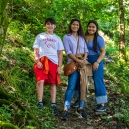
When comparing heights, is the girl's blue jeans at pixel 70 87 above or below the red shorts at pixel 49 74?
below

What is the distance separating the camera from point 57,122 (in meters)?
4.90

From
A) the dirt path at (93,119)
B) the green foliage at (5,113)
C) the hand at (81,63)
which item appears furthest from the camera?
the hand at (81,63)

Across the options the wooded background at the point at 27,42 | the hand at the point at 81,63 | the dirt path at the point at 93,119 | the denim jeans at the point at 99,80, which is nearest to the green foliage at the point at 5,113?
the wooded background at the point at 27,42

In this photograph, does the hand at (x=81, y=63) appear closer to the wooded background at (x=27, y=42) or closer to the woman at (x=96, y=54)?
the woman at (x=96, y=54)

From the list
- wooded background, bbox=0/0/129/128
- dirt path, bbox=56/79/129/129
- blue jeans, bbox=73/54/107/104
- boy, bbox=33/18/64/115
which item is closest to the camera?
wooded background, bbox=0/0/129/128

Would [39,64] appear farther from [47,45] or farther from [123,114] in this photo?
[123,114]

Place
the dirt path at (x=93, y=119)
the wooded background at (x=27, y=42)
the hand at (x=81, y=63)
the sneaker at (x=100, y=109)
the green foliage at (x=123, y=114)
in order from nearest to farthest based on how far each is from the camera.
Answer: the wooded background at (x=27, y=42), the dirt path at (x=93, y=119), the hand at (x=81, y=63), the green foliage at (x=123, y=114), the sneaker at (x=100, y=109)

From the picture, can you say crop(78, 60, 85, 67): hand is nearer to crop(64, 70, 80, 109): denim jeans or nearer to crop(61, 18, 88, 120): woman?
crop(61, 18, 88, 120): woman

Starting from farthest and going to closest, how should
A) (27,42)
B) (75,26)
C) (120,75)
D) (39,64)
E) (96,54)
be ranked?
(120,75) → (27,42) → (96,54) → (75,26) → (39,64)

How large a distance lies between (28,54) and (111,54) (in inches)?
319

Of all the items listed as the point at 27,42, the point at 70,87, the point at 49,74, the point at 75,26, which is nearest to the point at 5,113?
the point at 49,74

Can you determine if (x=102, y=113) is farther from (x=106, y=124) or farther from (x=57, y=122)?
(x=57, y=122)

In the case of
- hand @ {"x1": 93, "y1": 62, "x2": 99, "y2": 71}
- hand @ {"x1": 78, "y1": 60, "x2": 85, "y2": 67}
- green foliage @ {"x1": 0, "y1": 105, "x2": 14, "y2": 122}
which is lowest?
green foliage @ {"x1": 0, "y1": 105, "x2": 14, "y2": 122}

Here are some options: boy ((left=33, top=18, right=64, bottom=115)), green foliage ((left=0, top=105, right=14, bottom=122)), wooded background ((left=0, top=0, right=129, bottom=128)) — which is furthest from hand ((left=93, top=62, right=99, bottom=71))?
green foliage ((left=0, top=105, right=14, bottom=122))
